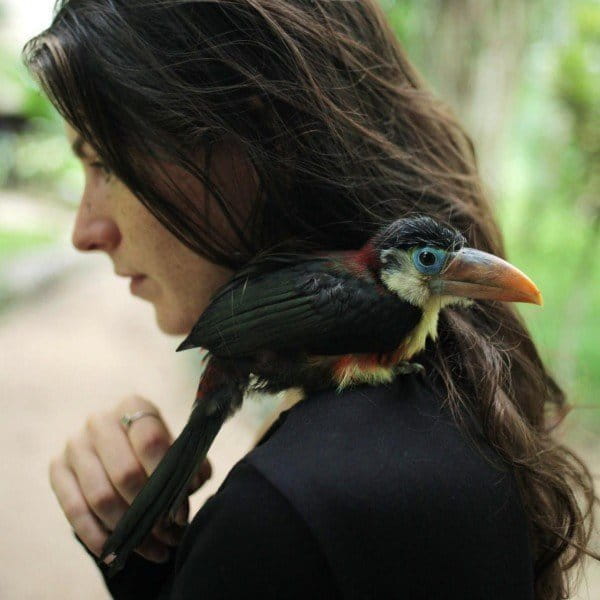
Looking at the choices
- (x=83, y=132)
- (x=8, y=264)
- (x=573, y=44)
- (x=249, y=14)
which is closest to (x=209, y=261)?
(x=83, y=132)

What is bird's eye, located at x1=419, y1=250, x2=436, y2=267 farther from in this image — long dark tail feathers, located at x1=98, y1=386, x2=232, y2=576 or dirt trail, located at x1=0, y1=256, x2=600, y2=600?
dirt trail, located at x1=0, y1=256, x2=600, y2=600

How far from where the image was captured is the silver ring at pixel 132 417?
144 centimetres

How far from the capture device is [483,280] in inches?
47.7

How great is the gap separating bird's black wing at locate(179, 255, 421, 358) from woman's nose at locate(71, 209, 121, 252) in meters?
0.41

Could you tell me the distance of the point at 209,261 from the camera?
4.69ft

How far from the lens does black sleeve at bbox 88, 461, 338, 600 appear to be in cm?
96

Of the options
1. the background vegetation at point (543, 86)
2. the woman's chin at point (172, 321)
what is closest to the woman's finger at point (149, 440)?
the woman's chin at point (172, 321)

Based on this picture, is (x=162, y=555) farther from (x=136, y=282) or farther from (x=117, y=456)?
(x=136, y=282)

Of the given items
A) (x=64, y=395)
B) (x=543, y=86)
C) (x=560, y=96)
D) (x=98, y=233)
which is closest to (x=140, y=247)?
(x=98, y=233)

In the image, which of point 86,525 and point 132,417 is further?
point 132,417

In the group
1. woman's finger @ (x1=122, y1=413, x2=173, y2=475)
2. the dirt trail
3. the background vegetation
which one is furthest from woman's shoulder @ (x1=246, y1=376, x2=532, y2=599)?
the dirt trail

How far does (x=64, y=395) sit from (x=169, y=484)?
580 centimetres

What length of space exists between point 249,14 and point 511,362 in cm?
90

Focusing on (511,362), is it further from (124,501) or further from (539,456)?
(124,501)
